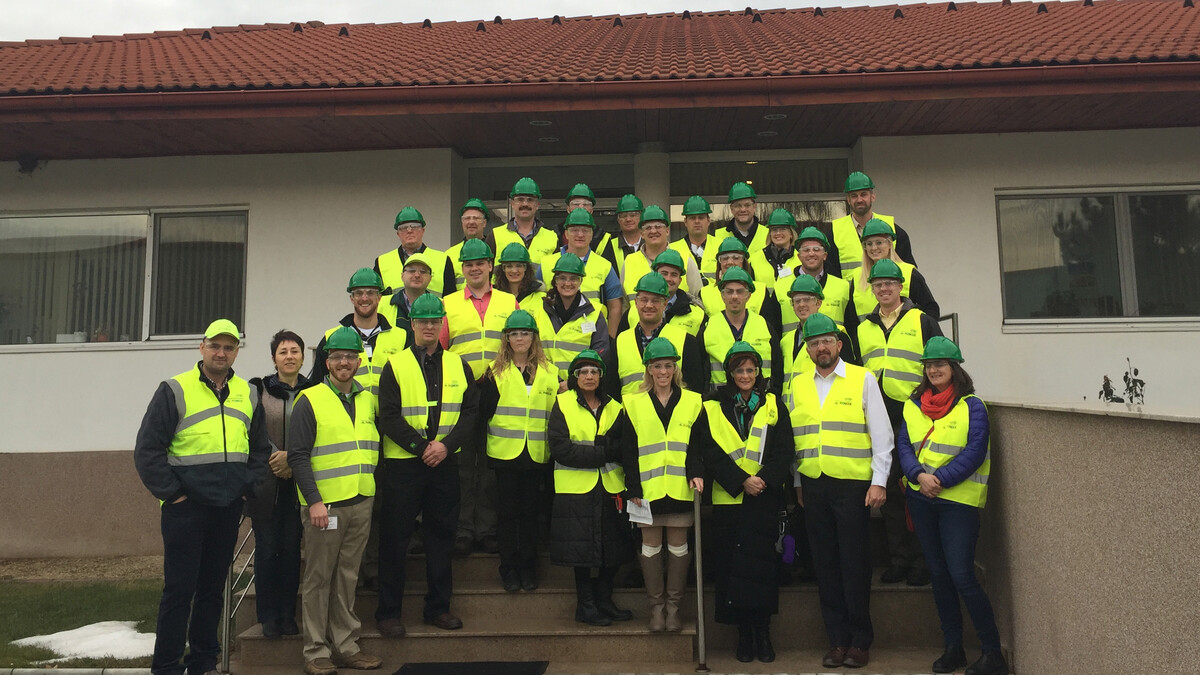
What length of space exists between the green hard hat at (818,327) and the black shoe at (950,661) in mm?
2050

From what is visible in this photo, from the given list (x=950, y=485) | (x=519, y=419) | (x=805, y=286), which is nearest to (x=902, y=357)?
(x=805, y=286)

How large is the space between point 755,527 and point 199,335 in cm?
713

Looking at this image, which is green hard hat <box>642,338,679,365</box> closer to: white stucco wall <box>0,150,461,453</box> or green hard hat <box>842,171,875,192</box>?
green hard hat <box>842,171,875,192</box>

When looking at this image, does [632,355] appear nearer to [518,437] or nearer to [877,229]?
[518,437]

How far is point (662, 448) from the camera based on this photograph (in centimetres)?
592

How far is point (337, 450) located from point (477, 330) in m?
1.45

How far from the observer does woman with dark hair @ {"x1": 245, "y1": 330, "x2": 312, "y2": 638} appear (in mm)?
5973

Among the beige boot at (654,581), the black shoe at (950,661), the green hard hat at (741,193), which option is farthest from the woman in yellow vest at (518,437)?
the black shoe at (950,661)

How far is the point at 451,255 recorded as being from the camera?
25.8 ft

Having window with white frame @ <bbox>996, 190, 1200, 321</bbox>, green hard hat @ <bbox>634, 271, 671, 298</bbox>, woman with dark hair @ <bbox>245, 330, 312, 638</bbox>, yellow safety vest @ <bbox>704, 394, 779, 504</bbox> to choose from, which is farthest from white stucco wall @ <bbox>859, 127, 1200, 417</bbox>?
woman with dark hair @ <bbox>245, 330, 312, 638</bbox>

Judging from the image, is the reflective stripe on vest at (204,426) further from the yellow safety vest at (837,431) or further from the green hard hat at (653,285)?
the yellow safety vest at (837,431)

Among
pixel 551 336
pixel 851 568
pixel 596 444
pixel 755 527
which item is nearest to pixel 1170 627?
pixel 851 568

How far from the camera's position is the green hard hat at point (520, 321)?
20.9ft

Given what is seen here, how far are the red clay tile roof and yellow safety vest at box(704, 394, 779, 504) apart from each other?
4.04m
